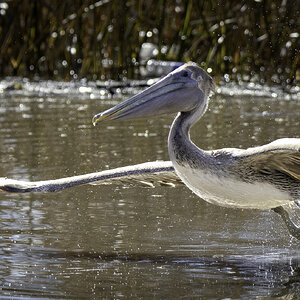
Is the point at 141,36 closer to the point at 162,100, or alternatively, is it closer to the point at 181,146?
the point at 162,100

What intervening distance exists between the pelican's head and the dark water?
0.77 m

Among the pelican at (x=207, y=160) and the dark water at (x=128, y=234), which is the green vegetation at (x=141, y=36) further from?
the pelican at (x=207, y=160)

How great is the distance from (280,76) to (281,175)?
7342mm

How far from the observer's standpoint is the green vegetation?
11.3 metres

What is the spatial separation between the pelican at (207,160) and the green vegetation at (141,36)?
20.0 feet

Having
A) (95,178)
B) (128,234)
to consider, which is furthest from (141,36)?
(128,234)

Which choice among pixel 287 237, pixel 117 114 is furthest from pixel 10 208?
pixel 287 237

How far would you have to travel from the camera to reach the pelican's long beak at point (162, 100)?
15.3 feet

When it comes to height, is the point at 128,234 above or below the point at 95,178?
below

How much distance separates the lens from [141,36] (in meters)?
12.7

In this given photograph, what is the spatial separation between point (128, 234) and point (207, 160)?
0.81 metres

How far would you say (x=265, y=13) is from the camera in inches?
441

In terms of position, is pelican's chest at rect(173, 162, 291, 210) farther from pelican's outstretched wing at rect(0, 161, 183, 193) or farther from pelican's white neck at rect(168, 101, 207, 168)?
pelican's outstretched wing at rect(0, 161, 183, 193)

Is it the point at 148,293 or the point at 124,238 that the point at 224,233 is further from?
the point at 148,293
